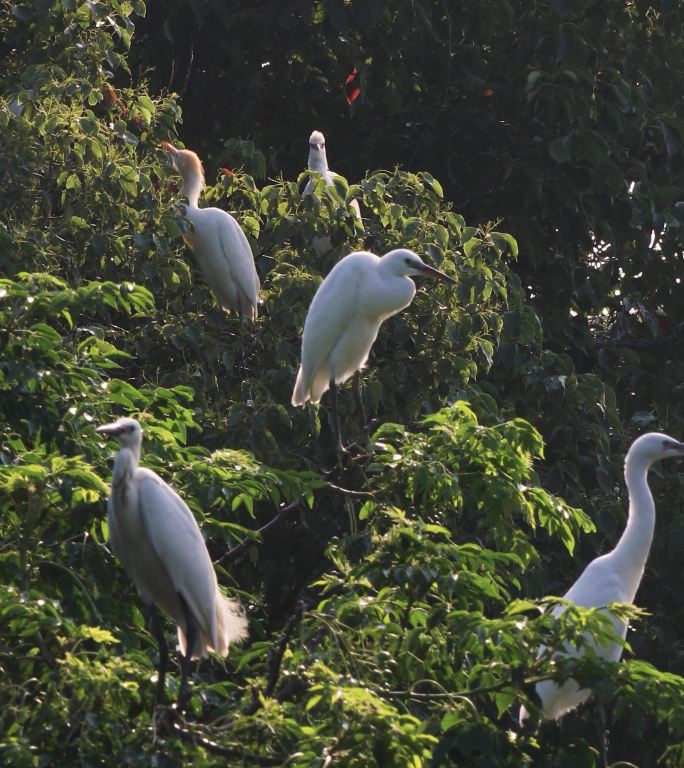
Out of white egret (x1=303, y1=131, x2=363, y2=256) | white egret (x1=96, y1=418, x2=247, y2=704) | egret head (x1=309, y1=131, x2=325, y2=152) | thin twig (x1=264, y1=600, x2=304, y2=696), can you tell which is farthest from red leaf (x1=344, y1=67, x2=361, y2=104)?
thin twig (x1=264, y1=600, x2=304, y2=696)

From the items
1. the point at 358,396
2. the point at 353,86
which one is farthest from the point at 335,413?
the point at 353,86

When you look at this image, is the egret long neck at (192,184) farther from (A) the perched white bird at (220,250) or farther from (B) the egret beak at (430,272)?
(B) the egret beak at (430,272)

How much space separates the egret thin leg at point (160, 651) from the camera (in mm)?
3156

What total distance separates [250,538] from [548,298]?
3.54 m

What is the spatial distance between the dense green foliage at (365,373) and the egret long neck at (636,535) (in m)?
0.31

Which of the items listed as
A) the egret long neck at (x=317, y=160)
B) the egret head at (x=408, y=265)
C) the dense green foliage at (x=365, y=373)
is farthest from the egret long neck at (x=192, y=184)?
the egret head at (x=408, y=265)

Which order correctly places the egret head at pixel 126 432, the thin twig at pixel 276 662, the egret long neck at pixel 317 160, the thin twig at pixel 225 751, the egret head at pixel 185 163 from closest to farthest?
1. the thin twig at pixel 225 751
2. the thin twig at pixel 276 662
3. the egret head at pixel 126 432
4. the egret head at pixel 185 163
5. the egret long neck at pixel 317 160

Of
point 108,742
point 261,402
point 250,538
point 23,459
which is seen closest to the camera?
point 108,742

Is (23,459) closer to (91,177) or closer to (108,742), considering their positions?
(108,742)

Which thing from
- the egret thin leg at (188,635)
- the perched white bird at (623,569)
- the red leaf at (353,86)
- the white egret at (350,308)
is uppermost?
the red leaf at (353,86)

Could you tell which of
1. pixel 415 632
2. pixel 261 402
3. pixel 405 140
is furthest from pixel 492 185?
pixel 415 632

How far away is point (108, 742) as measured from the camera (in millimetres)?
2951

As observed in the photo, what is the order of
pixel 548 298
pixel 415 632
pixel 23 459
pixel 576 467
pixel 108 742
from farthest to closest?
pixel 548 298
pixel 576 467
pixel 23 459
pixel 415 632
pixel 108 742

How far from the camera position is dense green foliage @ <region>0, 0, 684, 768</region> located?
3029 millimetres
